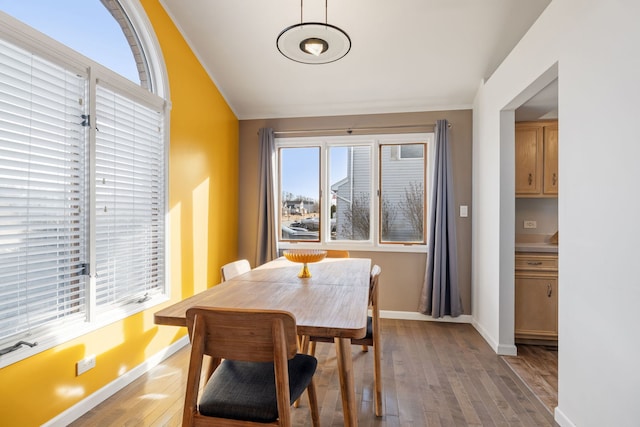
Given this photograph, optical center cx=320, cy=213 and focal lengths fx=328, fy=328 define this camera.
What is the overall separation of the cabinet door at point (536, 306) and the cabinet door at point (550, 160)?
890 mm

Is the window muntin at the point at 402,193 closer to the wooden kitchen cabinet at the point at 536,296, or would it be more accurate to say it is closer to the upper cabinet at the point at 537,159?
the upper cabinet at the point at 537,159

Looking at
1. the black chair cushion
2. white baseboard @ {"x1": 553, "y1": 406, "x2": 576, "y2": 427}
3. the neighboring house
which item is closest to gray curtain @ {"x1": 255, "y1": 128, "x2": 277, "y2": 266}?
the neighboring house

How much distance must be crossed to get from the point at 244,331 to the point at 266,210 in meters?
2.80

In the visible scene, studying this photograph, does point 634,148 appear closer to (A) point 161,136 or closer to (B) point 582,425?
(B) point 582,425

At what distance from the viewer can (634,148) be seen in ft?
4.45

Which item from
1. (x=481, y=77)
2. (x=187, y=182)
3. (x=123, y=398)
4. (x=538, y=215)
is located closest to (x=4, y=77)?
(x=187, y=182)

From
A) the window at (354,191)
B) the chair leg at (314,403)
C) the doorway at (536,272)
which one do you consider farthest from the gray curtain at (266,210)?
the doorway at (536,272)

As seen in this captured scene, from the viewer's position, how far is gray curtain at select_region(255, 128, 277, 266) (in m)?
3.86

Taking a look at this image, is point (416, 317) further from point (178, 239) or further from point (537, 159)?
point (178, 239)

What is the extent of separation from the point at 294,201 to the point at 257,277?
6.74 feet

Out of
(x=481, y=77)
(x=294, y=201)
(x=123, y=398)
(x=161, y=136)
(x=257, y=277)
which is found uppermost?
(x=481, y=77)

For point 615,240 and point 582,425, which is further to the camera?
point 582,425

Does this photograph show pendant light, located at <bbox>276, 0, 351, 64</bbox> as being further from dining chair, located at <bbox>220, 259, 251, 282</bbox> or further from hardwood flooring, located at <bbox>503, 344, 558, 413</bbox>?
hardwood flooring, located at <bbox>503, 344, 558, 413</bbox>

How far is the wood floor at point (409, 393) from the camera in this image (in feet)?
6.29
